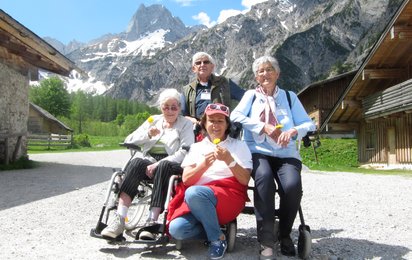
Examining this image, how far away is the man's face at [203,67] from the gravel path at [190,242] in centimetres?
183

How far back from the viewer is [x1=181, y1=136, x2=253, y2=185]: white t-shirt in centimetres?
359

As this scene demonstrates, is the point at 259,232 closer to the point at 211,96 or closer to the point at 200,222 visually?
the point at 200,222

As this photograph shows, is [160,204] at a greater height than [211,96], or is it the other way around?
[211,96]

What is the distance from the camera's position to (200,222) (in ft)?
11.7

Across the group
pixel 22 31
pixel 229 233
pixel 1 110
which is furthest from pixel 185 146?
pixel 1 110

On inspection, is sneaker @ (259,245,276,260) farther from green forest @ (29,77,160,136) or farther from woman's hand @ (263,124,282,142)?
green forest @ (29,77,160,136)

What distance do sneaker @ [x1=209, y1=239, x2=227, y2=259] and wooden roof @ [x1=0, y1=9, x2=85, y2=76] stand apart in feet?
29.7

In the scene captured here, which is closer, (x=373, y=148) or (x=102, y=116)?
(x=373, y=148)

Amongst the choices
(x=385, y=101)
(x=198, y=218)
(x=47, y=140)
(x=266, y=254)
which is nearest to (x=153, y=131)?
(x=198, y=218)

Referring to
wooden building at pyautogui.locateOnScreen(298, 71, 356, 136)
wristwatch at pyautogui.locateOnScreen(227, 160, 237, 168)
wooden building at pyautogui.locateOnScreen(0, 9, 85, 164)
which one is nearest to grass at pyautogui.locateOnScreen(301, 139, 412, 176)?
wooden building at pyautogui.locateOnScreen(298, 71, 356, 136)

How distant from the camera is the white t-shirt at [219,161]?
3.59 meters

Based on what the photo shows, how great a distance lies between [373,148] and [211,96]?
60.1 feet

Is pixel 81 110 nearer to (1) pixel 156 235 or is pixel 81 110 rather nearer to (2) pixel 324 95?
(2) pixel 324 95

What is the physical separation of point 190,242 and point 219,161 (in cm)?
97
